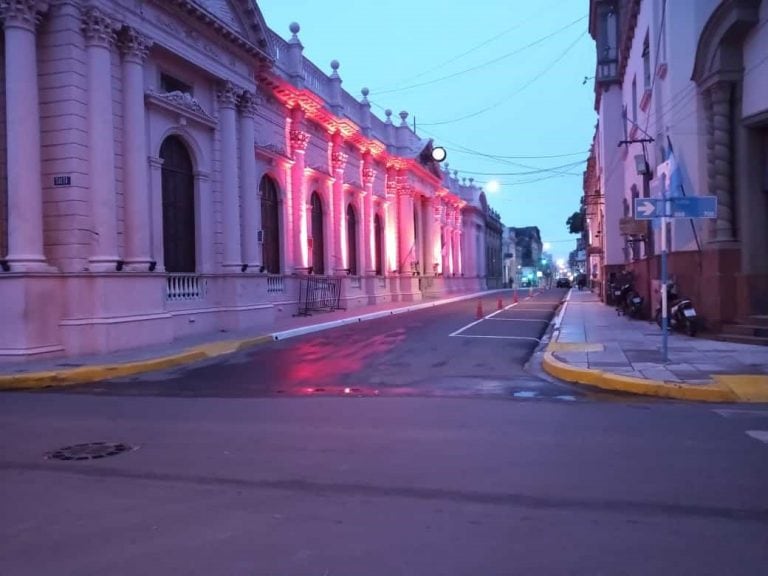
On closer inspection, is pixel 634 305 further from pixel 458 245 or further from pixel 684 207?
pixel 458 245

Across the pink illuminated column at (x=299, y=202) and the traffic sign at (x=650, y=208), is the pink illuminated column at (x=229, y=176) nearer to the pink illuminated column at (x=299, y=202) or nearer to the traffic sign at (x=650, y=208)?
the pink illuminated column at (x=299, y=202)

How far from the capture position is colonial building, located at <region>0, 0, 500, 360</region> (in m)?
14.8

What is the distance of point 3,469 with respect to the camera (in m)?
6.41

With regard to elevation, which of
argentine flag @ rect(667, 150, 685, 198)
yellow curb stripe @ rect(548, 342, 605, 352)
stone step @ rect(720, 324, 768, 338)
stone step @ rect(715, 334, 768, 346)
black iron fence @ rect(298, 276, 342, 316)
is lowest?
yellow curb stripe @ rect(548, 342, 605, 352)

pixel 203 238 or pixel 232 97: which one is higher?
pixel 232 97

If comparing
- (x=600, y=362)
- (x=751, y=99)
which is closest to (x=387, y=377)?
(x=600, y=362)

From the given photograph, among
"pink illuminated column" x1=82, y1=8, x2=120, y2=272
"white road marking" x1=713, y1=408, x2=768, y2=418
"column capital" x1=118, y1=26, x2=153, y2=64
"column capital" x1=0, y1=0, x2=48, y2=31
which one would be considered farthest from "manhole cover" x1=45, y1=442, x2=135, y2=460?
"column capital" x1=118, y1=26, x2=153, y2=64

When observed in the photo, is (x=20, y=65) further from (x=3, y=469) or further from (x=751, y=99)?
(x=751, y=99)

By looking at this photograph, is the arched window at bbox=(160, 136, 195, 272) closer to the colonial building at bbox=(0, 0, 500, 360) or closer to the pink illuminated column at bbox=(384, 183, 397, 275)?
the colonial building at bbox=(0, 0, 500, 360)

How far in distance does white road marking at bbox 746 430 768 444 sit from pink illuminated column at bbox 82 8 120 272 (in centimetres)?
1309

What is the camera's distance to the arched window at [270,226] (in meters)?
25.9

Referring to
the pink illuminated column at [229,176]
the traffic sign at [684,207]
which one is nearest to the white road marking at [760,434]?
the traffic sign at [684,207]

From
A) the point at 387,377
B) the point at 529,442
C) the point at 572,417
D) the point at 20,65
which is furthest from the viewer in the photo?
the point at 20,65

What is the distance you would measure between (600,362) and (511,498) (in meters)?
7.53
